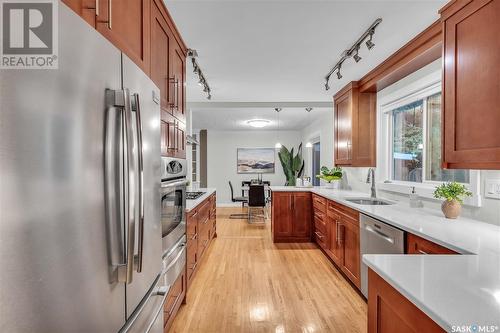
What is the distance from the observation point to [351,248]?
262 cm

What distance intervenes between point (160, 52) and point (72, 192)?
1.37 meters

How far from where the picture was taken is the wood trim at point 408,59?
2.10 meters

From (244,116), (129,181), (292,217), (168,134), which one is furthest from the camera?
(244,116)

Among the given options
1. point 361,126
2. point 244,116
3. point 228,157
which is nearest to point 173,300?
point 361,126

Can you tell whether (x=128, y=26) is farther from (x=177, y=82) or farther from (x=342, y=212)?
(x=342, y=212)

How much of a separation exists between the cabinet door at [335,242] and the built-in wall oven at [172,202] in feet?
5.87

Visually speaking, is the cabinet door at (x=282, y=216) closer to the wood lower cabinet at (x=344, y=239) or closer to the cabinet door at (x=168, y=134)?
the wood lower cabinet at (x=344, y=239)

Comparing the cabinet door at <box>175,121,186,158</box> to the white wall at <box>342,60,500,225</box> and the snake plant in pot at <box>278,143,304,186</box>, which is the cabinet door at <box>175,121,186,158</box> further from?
the snake plant in pot at <box>278,143,304,186</box>

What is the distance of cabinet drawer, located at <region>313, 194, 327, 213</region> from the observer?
3.55m

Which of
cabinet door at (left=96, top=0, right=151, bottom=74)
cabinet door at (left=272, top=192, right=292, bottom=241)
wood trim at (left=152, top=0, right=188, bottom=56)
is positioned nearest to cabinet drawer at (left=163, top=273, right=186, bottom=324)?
cabinet door at (left=96, top=0, right=151, bottom=74)

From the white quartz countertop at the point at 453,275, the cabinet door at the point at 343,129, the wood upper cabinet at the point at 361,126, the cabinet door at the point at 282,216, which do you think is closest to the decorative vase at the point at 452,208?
the white quartz countertop at the point at 453,275

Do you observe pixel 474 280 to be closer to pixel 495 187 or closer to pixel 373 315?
pixel 373 315

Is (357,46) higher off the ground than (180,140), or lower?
higher

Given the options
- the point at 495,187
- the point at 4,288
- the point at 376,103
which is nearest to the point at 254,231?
the point at 376,103
